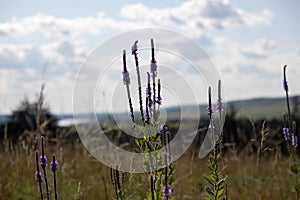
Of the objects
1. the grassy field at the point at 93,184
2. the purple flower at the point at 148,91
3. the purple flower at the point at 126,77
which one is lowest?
the grassy field at the point at 93,184

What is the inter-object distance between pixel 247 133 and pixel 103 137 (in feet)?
21.9

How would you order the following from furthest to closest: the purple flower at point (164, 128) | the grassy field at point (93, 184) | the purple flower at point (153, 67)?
the grassy field at point (93, 184) < the purple flower at point (153, 67) < the purple flower at point (164, 128)

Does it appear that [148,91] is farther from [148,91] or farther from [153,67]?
[153,67]

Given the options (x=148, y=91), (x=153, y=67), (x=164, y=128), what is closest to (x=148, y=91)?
(x=148, y=91)

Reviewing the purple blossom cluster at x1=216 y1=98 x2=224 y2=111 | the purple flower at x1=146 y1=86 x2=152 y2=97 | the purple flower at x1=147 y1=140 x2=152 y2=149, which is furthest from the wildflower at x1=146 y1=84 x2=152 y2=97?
the purple blossom cluster at x1=216 y1=98 x2=224 y2=111

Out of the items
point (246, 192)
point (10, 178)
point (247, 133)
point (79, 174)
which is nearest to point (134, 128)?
point (246, 192)

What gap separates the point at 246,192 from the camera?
486 centimetres

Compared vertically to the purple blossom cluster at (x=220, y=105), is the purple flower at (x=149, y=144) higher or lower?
lower

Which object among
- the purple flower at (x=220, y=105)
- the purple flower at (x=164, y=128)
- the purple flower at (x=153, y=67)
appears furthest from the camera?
the purple flower at (x=220, y=105)

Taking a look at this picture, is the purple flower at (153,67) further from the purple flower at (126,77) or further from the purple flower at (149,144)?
the purple flower at (149,144)

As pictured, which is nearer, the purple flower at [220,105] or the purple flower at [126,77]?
the purple flower at [126,77]

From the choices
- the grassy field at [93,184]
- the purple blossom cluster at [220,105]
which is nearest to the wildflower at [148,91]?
the purple blossom cluster at [220,105]

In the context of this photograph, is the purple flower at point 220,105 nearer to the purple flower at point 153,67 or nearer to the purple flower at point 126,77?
the purple flower at point 153,67

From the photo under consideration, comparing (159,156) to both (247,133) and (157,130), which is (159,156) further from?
(247,133)
